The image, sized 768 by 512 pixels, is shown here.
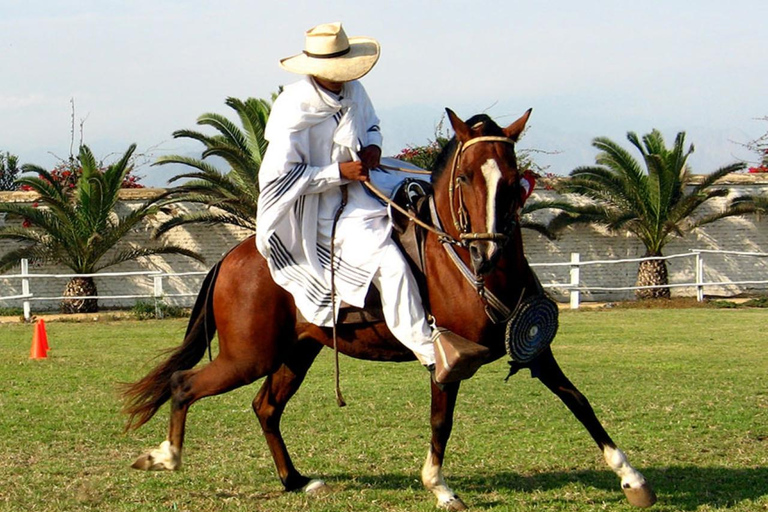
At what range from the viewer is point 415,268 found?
19.2 ft

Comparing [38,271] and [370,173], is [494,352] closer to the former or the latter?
[370,173]

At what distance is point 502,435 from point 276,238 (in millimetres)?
2872

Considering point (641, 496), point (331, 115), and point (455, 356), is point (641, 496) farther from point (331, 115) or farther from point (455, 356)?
point (331, 115)

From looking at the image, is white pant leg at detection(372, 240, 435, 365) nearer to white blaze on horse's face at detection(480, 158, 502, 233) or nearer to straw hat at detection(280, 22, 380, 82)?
white blaze on horse's face at detection(480, 158, 502, 233)

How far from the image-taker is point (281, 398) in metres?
6.64

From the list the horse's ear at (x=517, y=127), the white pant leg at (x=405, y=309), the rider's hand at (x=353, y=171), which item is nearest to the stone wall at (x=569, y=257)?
the rider's hand at (x=353, y=171)

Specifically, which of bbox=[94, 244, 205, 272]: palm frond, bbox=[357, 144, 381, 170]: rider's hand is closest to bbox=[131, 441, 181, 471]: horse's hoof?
bbox=[357, 144, 381, 170]: rider's hand

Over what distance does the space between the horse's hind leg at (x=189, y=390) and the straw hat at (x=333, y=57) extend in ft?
6.05

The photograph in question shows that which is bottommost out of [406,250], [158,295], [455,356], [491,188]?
[158,295]

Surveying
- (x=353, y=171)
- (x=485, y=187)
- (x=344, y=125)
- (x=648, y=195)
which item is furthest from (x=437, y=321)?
(x=648, y=195)

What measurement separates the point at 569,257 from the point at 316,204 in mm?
21859

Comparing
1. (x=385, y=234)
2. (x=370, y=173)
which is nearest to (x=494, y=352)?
(x=385, y=234)

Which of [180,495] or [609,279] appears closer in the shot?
[180,495]

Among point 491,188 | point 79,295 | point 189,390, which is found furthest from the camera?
point 79,295
